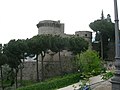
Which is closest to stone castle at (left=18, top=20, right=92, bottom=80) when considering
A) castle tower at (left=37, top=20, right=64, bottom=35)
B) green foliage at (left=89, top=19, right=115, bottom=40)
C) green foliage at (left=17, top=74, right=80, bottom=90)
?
castle tower at (left=37, top=20, right=64, bottom=35)

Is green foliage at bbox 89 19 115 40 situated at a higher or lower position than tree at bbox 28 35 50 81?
higher

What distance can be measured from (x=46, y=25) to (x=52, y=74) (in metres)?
8.60

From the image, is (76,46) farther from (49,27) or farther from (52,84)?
(52,84)

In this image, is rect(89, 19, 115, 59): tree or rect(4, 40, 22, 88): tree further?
rect(89, 19, 115, 59): tree

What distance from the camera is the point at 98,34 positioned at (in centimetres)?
4953

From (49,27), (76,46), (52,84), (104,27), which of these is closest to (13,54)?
(76,46)

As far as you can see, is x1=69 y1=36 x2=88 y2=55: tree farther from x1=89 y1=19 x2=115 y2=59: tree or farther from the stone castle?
x1=89 y1=19 x2=115 y2=59: tree

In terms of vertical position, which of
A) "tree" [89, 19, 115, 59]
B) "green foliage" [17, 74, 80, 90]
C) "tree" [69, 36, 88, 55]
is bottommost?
"green foliage" [17, 74, 80, 90]

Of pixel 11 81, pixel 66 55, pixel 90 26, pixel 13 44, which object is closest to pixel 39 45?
pixel 13 44

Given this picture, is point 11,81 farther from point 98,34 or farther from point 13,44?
point 98,34

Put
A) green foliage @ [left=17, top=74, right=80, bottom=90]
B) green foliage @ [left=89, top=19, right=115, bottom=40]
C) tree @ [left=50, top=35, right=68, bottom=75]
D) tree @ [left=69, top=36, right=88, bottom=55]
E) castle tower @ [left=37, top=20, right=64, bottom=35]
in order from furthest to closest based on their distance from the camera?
green foliage @ [left=89, top=19, right=115, bottom=40], castle tower @ [left=37, top=20, right=64, bottom=35], tree @ [left=69, top=36, right=88, bottom=55], tree @ [left=50, top=35, right=68, bottom=75], green foliage @ [left=17, top=74, right=80, bottom=90]

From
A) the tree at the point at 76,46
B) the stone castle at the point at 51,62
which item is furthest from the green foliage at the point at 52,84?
the stone castle at the point at 51,62

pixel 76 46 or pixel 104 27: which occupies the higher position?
pixel 104 27

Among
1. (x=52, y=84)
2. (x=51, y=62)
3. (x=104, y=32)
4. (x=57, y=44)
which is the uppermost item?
(x=104, y=32)
